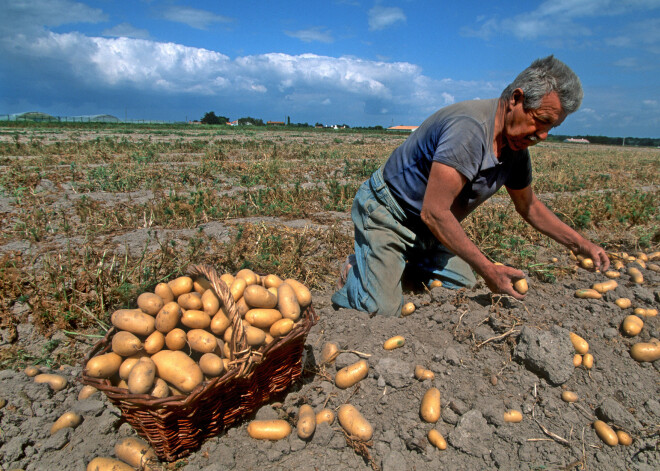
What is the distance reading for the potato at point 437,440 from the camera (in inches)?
76.5

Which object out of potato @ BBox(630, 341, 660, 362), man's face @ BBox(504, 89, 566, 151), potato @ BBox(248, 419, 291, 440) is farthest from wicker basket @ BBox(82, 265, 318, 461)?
potato @ BBox(630, 341, 660, 362)

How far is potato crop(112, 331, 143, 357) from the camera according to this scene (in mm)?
1834

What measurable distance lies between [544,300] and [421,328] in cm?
87

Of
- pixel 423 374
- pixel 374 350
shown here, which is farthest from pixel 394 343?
→ pixel 423 374

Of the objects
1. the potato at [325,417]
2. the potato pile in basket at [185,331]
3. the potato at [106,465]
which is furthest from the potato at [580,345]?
the potato at [106,465]

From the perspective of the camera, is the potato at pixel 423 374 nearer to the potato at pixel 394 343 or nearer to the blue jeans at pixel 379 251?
the potato at pixel 394 343

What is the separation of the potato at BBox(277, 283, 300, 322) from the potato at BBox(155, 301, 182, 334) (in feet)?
1.66

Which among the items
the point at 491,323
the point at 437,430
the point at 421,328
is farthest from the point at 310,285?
the point at 437,430

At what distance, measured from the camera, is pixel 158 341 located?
193cm

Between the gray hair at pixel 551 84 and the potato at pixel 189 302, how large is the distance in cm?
213

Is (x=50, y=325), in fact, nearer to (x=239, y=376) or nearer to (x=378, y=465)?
(x=239, y=376)

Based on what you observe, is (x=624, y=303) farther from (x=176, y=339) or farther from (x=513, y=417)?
(x=176, y=339)

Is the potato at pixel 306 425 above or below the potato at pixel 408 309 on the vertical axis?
below

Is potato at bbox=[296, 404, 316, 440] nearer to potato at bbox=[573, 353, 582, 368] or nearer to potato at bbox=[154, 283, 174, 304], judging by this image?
potato at bbox=[154, 283, 174, 304]
